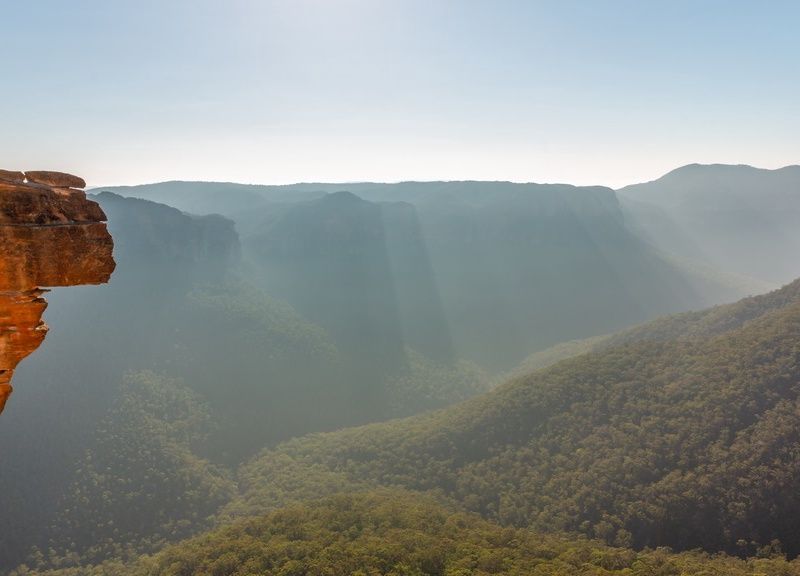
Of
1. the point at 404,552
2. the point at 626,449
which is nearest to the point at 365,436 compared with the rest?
the point at 404,552

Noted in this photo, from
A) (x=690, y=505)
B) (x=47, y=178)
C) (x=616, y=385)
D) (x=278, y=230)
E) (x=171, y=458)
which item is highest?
(x=278, y=230)

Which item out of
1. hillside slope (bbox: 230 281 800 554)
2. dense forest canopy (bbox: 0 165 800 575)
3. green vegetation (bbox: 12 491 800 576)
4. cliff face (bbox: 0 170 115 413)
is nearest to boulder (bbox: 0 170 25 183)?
cliff face (bbox: 0 170 115 413)

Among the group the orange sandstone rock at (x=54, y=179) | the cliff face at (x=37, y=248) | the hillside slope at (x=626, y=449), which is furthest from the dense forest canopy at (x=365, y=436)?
the orange sandstone rock at (x=54, y=179)

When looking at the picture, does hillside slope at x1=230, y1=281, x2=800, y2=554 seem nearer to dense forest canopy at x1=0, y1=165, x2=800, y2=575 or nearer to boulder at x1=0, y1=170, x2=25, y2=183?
dense forest canopy at x1=0, y1=165, x2=800, y2=575

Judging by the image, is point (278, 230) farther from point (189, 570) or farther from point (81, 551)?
point (189, 570)

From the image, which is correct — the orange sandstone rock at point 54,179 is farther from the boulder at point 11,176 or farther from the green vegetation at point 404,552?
the green vegetation at point 404,552

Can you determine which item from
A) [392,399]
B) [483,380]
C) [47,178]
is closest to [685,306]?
[483,380]

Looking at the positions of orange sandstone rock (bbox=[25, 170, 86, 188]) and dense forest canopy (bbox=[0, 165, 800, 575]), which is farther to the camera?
dense forest canopy (bbox=[0, 165, 800, 575])

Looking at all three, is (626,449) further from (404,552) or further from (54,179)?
(54,179)

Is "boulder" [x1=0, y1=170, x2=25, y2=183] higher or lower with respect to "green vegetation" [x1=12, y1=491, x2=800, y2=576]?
higher

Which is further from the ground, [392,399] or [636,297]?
[636,297]
